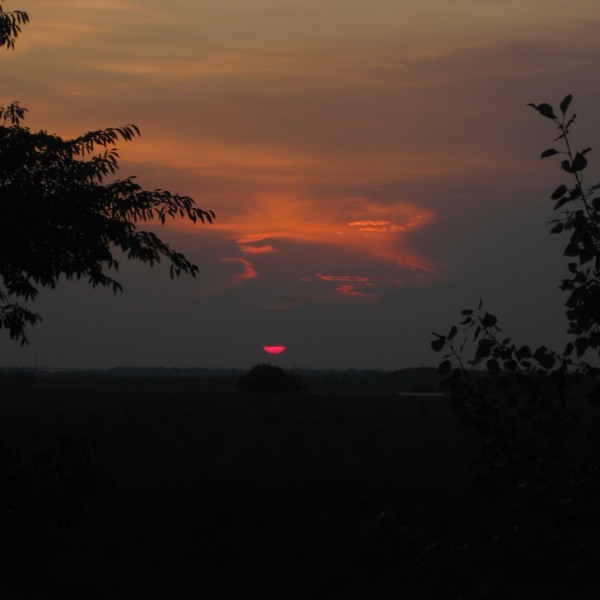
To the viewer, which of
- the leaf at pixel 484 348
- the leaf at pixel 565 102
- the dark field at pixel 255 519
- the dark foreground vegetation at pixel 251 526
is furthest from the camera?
the dark field at pixel 255 519

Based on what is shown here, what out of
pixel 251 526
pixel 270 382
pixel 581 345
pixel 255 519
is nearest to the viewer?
pixel 581 345

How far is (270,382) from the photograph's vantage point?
77.4 metres

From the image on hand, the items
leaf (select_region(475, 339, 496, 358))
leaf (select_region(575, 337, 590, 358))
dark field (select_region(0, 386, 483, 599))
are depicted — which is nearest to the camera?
leaf (select_region(575, 337, 590, 358))

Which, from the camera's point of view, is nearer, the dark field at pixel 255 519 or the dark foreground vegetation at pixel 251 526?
the dark foreground vegetation at pixel 251 526

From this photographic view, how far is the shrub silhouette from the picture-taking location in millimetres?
77438

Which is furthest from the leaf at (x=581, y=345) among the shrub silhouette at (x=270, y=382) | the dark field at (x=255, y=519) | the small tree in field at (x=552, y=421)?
the shrub silhouette at (x=270, y=382)

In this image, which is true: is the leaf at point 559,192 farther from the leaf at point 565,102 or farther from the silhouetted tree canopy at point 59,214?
the silhouetted tree canopy at point 59,214

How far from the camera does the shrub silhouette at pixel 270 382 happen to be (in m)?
77.4

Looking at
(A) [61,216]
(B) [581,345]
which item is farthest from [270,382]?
(B) [581,345]

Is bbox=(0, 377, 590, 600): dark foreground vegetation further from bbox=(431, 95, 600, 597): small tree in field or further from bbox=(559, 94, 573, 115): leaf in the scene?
bbox=(559, 94, 573, 115): leaf

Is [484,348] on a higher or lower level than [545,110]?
lower

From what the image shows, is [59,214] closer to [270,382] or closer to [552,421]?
[552,421]

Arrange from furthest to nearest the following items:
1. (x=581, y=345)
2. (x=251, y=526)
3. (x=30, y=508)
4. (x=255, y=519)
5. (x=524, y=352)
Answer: (x=255, y=519), (x=251, y=526), (x=30, y=508), (x=524, y=352), (x=581, y=345)

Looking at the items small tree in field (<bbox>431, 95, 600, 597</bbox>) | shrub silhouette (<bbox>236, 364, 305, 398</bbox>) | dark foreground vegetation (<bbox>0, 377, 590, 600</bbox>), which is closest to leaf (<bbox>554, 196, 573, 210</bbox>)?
small tree in field (<bbox>431, 95, 600, 597</bbox>)
